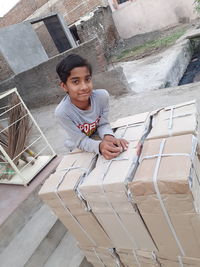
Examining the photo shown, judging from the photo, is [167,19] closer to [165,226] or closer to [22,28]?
[22,28]

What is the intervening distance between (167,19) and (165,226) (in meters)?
12.5

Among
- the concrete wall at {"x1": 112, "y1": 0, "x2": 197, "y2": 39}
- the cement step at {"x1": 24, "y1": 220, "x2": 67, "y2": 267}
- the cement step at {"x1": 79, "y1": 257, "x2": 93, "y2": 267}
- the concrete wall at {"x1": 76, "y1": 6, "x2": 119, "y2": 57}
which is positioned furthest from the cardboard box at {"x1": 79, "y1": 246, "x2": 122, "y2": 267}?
the concrete wall at {"x1": 112, "y1": 0, "x2": 197, "y2": 39}

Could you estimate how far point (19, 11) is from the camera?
13.9m

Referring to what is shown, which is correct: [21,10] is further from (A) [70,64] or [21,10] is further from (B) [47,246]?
(B) [47,246]

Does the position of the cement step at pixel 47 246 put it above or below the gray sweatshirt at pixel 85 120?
below

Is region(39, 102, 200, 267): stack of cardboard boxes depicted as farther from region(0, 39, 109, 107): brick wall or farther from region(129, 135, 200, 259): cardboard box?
region(0, 39, 109, 107): brick wall

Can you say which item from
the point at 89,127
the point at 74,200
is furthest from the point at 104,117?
the point at 74,200

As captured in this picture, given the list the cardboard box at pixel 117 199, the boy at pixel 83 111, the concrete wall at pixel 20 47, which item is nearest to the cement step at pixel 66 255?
the cardboard box at pixel 117 199

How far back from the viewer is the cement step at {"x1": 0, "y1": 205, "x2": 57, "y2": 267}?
70.4 inches

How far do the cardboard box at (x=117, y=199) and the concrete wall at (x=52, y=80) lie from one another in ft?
10.1

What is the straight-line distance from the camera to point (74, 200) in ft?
4.15

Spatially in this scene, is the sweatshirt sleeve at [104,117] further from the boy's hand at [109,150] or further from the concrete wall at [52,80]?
the concrete wall at [52,80]

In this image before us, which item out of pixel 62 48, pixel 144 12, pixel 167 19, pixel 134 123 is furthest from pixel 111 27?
pixel 134 123

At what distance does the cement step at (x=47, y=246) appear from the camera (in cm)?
180
